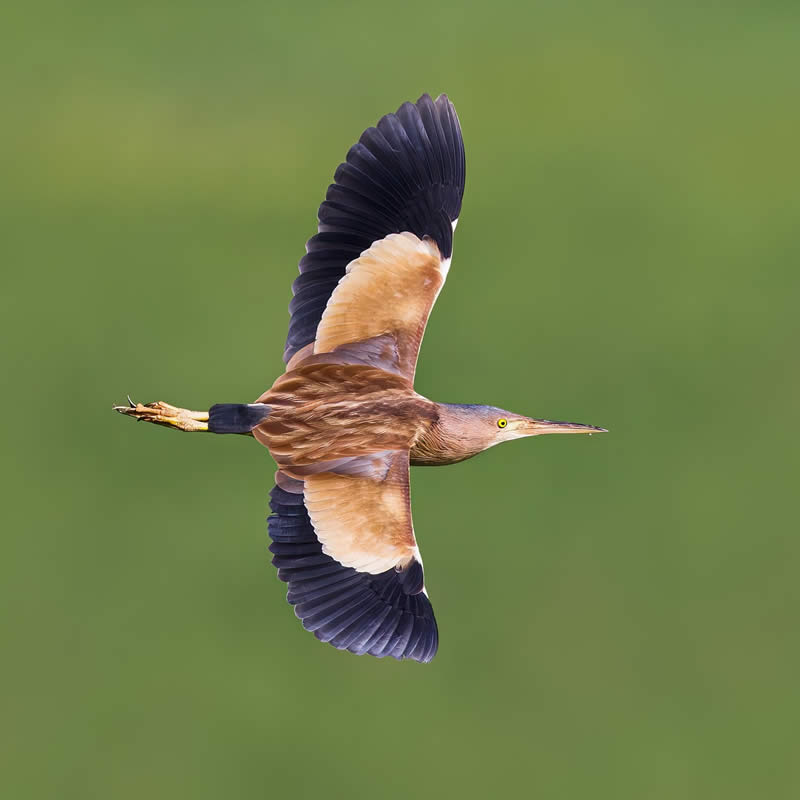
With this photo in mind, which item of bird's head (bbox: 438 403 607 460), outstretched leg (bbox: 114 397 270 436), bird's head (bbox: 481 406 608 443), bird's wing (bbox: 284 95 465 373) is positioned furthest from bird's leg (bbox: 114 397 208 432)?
bird's head (bbox: 481 406 608 443)

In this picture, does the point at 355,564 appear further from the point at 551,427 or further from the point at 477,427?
the point at 551,427

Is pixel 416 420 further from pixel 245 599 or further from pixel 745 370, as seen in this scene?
pixel 745 370

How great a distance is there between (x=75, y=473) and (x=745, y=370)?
6356 millimetres

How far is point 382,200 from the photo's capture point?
7.88 metres

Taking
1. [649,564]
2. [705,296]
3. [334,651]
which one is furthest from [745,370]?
[334,651]

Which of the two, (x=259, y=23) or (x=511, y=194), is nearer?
(x=511, y=194)

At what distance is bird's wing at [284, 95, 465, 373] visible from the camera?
7812 mm

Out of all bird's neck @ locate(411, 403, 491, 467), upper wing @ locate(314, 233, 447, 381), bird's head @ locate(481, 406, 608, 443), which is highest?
upper wing @ locate(314, 233, 447, 381)

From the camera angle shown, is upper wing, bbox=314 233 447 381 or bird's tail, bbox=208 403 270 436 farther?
upper wing, bbox=314 233 447 381

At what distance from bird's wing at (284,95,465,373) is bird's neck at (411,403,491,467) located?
29.3 inches

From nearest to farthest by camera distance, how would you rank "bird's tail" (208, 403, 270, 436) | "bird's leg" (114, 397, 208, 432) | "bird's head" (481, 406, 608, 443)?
"bird's tail" (208, 403, 270, 436) → "bird's leg" (114, 397, 208, 432) → "bird's head" (481, 406, 608, 443)

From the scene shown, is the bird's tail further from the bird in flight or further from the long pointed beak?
the long pointed beak

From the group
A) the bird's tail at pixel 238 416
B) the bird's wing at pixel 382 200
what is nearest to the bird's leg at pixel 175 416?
the bird's tail at pixel 238 416

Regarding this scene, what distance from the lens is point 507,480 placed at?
46.1 feet
